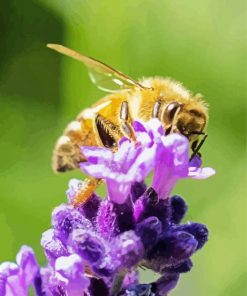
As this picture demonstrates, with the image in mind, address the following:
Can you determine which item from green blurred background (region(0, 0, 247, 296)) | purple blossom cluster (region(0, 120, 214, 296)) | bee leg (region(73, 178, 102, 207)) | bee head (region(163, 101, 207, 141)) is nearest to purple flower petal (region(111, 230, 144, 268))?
purple blossom cluster (region(0, 120, 214, 296))

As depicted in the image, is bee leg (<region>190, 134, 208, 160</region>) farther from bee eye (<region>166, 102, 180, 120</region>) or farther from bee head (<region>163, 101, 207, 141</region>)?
bee eye (<region>166, 102, 180, 120</region>)

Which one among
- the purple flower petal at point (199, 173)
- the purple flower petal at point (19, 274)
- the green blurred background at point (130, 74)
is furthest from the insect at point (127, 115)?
the green blurred background at point (130, 74)

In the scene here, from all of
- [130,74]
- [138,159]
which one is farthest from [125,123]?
[130,74]

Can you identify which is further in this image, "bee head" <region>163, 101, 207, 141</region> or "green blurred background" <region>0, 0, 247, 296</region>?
"green blurred background" <region>0, 0, 247, 296</region>

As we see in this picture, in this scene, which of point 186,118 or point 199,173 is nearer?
point 199,173

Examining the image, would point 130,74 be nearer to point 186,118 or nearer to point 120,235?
point 186,118

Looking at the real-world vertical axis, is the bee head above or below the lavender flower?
above

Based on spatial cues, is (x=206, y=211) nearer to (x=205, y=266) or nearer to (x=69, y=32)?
(x=205, y=266)

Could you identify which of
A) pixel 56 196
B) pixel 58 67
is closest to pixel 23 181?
pixel 56 196
